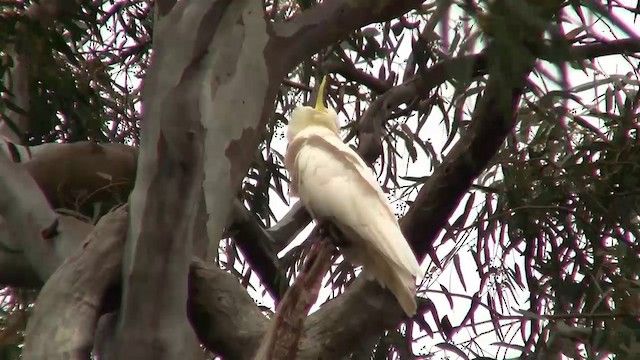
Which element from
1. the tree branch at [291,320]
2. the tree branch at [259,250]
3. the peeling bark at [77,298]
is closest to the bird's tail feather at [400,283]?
the tree branch at [291,320]

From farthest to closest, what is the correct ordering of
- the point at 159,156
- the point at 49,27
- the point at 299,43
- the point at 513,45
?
the point at 49,27, the point at 299,43, the point at 159,156, the point at 513,45

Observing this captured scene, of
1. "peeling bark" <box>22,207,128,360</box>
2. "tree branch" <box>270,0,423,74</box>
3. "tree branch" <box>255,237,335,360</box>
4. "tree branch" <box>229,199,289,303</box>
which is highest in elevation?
"tree branch" <box>270,0,423,74</box>

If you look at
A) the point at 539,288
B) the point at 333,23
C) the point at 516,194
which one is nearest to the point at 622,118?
the point at 516,194

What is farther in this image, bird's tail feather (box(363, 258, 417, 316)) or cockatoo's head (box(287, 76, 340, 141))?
cockatoo's head (box(287, 76, 340, 141))

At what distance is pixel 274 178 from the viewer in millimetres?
3031

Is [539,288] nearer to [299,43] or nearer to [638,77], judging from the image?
[638,77]

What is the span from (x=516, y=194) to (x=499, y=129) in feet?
2.71

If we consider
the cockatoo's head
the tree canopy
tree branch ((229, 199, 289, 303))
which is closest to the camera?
the tree canopy

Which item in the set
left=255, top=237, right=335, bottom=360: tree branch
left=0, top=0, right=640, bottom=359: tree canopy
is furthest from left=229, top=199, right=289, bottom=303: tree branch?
left=255, top=237, right=335, bottom=360: tree branch

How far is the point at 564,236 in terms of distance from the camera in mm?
2393

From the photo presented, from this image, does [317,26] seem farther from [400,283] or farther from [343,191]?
[400,283]

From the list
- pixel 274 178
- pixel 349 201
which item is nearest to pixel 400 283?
pixel 349 201

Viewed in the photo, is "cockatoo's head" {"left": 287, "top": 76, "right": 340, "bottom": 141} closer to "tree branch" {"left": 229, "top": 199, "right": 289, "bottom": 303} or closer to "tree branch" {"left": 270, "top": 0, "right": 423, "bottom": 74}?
"tree branch" {"left": 270, "top": 0, "right": 423, "bottom": 74}

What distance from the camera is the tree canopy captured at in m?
1.43
